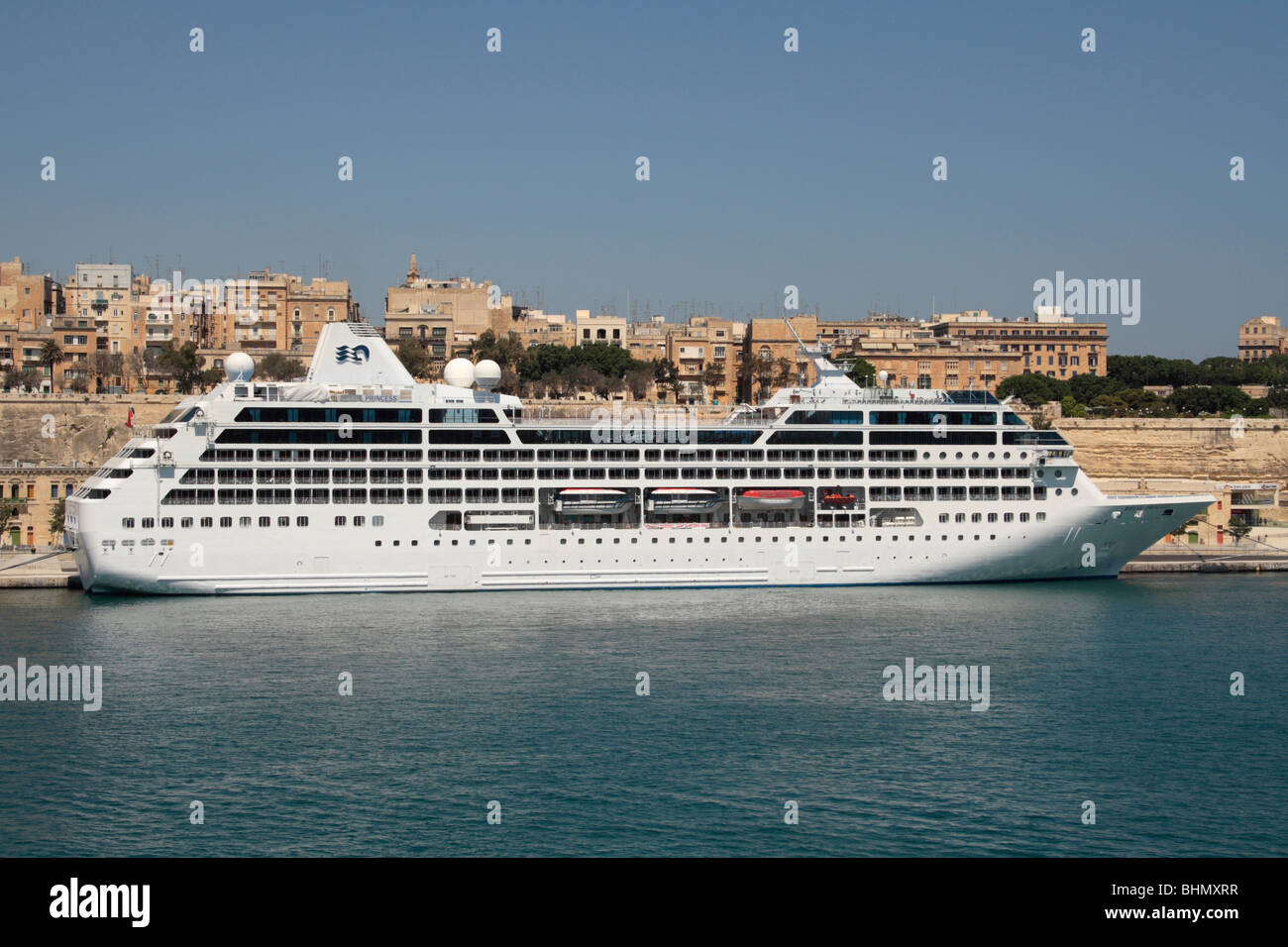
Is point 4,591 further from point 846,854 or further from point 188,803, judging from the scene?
point 846,854

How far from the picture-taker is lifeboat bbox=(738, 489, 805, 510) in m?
40.5

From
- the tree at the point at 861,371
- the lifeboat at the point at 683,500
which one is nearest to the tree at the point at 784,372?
the tree at the point at 861,371

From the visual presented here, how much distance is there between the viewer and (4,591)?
4003cm

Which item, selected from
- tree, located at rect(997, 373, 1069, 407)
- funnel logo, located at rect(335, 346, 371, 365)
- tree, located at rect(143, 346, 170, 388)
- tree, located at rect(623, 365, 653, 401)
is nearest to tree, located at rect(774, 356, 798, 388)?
tree, located at rect(623, 365, 653, 401)

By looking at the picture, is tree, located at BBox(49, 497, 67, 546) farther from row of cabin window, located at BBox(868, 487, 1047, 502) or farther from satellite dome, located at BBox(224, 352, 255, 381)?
row of cabin window, located at BBox(868, 487, 1047, 502)

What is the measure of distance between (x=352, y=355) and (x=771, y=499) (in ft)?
47.1

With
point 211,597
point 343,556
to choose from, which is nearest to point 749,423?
point 343,556

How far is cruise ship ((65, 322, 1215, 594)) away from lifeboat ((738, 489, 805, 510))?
0.23 feet

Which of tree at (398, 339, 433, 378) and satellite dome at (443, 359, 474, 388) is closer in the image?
satellite dome at (443, 359, 474, 388)

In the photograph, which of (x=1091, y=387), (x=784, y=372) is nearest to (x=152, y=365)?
(x=784, y=372)
